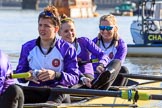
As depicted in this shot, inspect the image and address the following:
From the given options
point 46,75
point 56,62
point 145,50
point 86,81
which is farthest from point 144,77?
point 145,50

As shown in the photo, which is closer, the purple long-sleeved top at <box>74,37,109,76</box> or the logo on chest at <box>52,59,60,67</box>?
the logo on chest at <box>52,59,60,67</box>

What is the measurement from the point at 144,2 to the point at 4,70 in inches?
737

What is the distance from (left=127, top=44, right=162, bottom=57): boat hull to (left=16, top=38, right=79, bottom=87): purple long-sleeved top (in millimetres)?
14862

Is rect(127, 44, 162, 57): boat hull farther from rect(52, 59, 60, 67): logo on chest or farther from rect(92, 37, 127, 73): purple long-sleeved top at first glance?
rect(52, 59, 60, 67): logo on chest

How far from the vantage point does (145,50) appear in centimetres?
2219

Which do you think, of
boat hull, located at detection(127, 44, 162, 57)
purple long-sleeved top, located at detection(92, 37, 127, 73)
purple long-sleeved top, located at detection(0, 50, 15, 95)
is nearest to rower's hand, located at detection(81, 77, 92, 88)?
purple long-sleeved top, located at detection(0, 50, 15, 95)

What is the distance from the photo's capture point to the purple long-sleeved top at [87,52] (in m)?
8.92

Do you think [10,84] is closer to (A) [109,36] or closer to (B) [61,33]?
(B) [61,33]

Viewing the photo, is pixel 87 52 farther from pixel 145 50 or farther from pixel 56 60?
pixel 145 50

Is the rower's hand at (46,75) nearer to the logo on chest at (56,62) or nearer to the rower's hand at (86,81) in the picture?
the logo on chest at (56,62)

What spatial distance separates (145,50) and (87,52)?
13.3 meters

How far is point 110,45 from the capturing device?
10.2m

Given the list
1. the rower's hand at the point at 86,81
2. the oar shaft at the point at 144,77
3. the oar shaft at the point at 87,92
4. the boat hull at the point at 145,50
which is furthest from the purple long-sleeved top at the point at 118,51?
the boat hull at the point at 145,50

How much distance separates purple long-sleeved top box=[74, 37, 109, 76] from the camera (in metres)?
8.92
